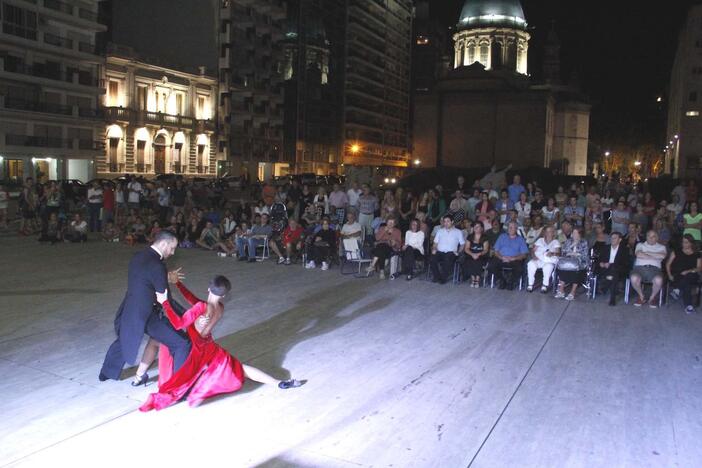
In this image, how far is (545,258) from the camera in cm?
1101

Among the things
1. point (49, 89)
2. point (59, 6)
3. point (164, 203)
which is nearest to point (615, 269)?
point (164, 203)

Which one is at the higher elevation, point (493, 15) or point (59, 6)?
point (493, 15)

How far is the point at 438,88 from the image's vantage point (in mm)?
42281

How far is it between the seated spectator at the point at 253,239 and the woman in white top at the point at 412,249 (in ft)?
10.8

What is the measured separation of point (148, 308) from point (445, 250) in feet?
23.8

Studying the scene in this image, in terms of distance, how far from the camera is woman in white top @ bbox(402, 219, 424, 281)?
40.2 feet

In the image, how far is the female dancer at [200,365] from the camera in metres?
5.39

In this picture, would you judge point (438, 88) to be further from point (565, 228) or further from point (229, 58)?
point (565, 228)

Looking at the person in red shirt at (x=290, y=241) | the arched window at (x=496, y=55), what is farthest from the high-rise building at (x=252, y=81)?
the person in red shirt at (x=290, y=241)

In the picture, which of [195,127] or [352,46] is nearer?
[195,127]

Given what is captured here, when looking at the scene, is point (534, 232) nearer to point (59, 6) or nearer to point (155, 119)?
point (59, 6)

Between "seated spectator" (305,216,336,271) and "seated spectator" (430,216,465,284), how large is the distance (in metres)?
2.46

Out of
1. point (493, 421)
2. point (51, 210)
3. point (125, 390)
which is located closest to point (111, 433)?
point (125, 390)

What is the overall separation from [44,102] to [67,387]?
39042mm
